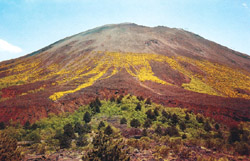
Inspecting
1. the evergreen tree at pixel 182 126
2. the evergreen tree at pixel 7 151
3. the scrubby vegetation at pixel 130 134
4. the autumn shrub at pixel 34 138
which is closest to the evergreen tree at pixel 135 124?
the scrubby vegetation at pixel 130 134

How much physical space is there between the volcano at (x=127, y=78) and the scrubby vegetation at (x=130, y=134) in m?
2.75

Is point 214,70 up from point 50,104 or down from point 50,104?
up

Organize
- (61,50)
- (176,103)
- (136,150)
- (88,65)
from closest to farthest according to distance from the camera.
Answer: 1. (136,150)
2. (176,103)
3. (88,65)
4. (61,50)

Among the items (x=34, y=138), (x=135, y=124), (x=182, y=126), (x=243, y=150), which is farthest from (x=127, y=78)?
(x=243, y=150)

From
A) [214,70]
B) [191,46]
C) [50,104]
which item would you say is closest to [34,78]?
[50,104]

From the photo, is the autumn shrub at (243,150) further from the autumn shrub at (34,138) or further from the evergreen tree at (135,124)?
the autumn shrub at (34,138)

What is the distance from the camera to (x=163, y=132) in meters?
11.5

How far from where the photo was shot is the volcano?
58.4 ft

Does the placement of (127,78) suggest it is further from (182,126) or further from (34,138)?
(34,138)

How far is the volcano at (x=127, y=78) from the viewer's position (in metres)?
17.8

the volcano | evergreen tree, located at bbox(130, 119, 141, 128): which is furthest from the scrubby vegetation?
the volcano

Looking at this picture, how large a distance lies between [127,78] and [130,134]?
18608 mm

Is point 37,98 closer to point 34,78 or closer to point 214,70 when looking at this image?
point 34,78

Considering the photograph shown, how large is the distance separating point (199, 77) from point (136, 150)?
112 feet
